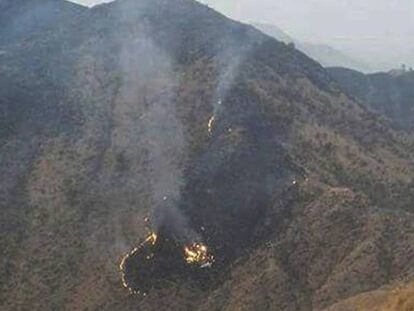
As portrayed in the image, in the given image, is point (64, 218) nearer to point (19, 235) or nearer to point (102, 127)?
point (19, 235)

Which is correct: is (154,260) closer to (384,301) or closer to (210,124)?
(210,124)

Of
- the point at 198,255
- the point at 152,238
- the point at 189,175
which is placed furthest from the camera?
the point at 189,175

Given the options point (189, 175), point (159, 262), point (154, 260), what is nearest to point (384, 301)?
point (159, 262)

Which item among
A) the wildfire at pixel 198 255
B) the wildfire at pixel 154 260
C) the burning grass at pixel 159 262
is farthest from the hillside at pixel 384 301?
the wildfire at pixel 154 260

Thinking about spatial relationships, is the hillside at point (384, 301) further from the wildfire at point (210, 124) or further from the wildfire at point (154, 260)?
the wildfire at point (210, 124)

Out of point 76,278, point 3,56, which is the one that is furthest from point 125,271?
point 3,56

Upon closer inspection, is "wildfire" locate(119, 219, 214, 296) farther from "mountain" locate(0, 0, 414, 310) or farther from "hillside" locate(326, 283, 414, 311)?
"hillside" locate(326, 283, 414, 311)
